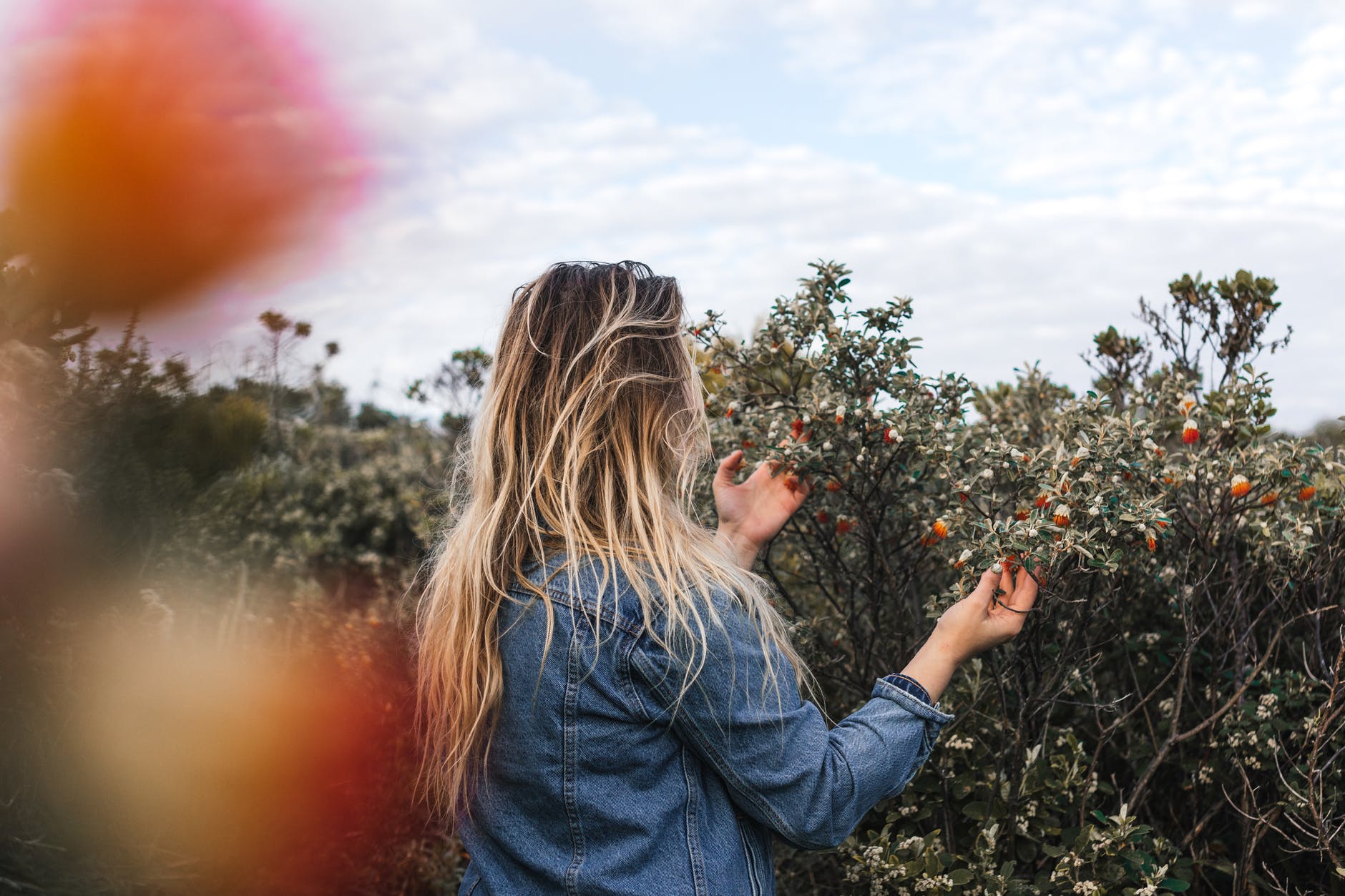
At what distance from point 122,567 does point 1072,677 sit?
107 inches

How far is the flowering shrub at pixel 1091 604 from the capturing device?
7.22ft

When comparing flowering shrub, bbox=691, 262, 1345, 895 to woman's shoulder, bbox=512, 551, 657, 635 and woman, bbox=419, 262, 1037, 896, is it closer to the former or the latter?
woman, bbox=419, 262, 1037, 896

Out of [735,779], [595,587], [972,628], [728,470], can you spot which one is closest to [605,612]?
[595,587]

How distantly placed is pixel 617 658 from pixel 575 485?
0.28 meters

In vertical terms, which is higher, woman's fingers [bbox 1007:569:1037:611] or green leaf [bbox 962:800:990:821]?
woman's fingers [bbox 1007:569:1037:611]

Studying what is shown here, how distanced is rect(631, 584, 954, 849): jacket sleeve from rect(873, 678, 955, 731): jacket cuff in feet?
0.18

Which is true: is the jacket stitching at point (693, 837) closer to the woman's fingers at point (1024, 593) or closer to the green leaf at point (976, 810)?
the woman's fingers at point (1024, 593)

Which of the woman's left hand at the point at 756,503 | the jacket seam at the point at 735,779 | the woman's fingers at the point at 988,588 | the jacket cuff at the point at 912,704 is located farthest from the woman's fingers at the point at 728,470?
the jacket seam at the point at 735,779

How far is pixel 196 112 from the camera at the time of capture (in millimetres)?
3471

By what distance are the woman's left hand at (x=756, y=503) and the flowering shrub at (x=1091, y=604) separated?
0.06m

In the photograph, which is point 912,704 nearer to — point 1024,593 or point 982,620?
point 982,620

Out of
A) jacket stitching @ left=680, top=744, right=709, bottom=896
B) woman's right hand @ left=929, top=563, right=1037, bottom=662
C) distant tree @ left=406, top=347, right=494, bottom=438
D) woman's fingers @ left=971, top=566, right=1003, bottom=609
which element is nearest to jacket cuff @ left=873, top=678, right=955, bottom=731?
woman's right hand @ left=929, top=563, right=1037, bottom=662

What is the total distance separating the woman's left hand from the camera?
2.24 meters

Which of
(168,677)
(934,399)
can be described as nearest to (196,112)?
(168,677)
